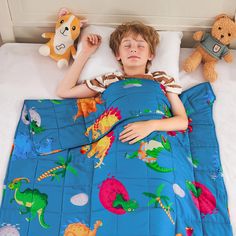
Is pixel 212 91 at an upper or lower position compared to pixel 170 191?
upper

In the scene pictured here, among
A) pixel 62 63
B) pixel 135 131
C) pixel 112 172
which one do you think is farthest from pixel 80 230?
pixel 62 63

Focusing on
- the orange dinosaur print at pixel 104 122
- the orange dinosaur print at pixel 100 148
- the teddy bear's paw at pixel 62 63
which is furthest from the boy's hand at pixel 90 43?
the orange dinosaur print at pixel 100 148

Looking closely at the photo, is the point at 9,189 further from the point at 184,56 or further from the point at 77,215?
the point at 184,56

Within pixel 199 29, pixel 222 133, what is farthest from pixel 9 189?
pixel 199 29

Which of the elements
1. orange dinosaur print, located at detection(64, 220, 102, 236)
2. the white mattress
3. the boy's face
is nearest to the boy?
the boy's face

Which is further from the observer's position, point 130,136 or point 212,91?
point 212,91

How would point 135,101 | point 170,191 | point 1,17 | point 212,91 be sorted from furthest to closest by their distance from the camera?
1. point 1,17
2. point 212,91
3. point 135,101
4. point 170,191

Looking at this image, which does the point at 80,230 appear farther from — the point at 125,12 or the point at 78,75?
the point at 125,12

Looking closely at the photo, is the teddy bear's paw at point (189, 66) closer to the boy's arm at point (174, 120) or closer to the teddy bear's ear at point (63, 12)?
the boy's arm at point (174, 120)

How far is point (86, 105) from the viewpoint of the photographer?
1.69 meters

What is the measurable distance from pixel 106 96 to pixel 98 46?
0.30m

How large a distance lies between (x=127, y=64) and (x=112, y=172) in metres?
0.51

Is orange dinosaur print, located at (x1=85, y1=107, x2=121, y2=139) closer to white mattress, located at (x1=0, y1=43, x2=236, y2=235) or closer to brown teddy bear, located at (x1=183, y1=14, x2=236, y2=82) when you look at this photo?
white mattress, located at (x1=0, y1=43, x2=236, y2=235)

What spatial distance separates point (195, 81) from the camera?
184 centimetres
